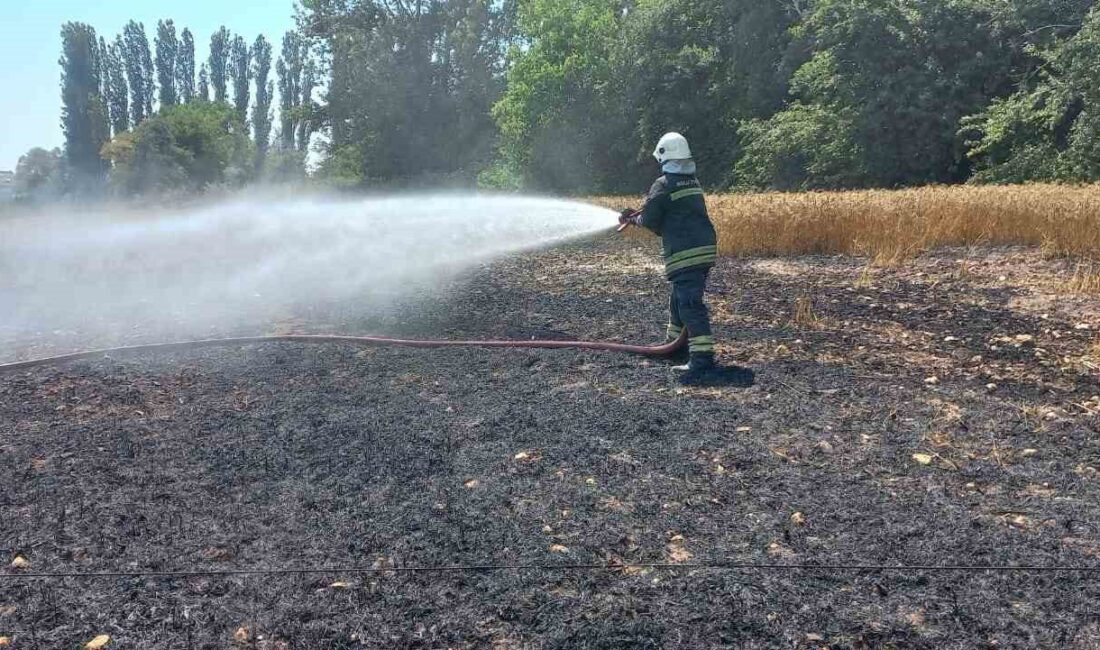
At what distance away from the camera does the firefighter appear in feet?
20.9

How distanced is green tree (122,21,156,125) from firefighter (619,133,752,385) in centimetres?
7100

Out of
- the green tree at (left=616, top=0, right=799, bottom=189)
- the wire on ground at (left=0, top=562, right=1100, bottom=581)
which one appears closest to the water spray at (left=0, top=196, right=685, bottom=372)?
the wire on ground at (left=0, top=562, right=1100, bottom=581)

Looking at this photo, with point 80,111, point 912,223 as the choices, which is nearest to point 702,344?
point 912,223

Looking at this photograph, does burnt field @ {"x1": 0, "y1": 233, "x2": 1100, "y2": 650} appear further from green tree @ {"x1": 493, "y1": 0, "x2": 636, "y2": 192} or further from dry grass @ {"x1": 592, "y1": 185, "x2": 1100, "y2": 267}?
green tree @ {"x1": 493, "y1": 0, "x2": 636, "y2": 192}

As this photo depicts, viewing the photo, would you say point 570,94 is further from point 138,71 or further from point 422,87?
point 138,71

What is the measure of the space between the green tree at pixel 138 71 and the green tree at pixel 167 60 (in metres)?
0.82

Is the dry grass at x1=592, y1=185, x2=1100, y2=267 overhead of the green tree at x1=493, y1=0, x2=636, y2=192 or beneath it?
beneath

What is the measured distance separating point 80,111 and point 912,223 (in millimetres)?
64050

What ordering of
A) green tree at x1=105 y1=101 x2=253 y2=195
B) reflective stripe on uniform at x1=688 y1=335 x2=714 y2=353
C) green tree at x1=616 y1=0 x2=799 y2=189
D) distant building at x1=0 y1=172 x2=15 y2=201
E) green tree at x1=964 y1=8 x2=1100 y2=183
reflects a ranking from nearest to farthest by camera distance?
1. reflective stripe on uniform at x1=688 y1=335 x2=714 y2=353
2. green tree at x1=964 y1=8 x2=1100 y2=183
3. green tree at x1=616 y1=0 x2=799 y2=189
4. green tree at x1=105 y1=101 x2=253 y2=195
5. distant building at x1=0 y1=172 x2=15 y2=201

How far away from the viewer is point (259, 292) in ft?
37.7

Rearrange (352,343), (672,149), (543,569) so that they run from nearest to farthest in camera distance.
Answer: (543,569) < (672,149) < (352,343)

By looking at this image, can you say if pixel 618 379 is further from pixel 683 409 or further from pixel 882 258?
pixel 882 258

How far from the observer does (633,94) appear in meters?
37.7

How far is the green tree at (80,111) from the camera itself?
61812 millimetres
